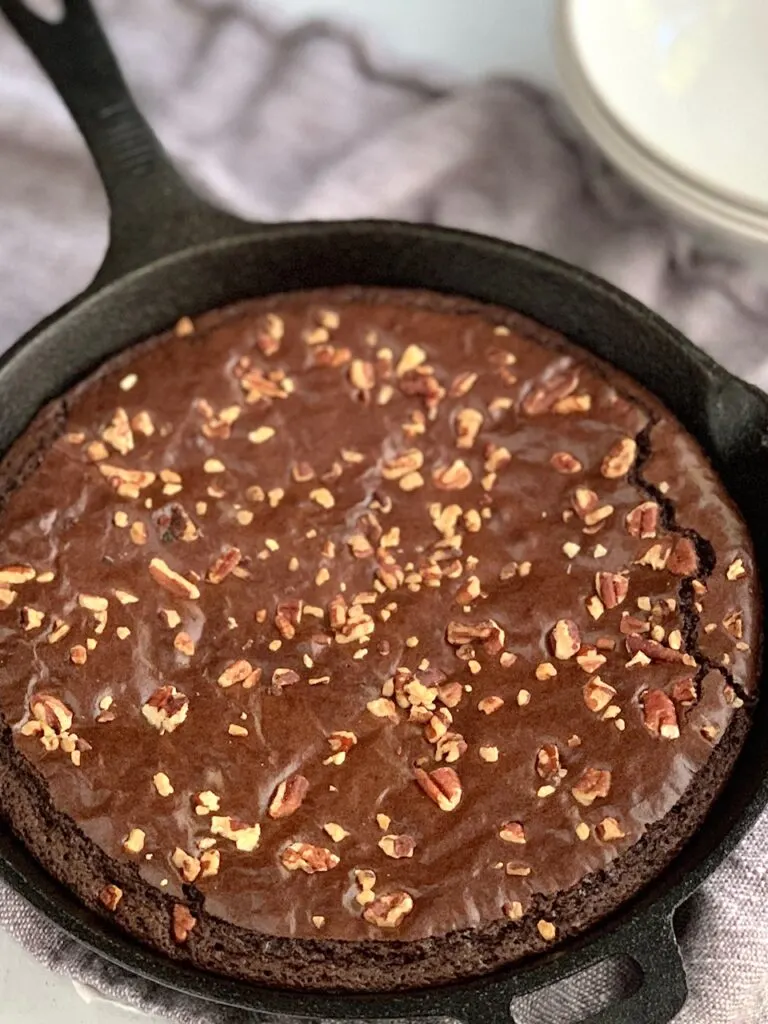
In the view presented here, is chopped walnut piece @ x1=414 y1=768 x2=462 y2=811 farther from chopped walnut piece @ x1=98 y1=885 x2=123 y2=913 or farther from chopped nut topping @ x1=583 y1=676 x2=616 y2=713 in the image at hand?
chopped walnut piece @ x1=98 y1=885 x2=123 y2=913

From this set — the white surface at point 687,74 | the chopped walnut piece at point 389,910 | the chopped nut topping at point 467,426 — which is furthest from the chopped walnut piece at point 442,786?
the white surface at point 687,74

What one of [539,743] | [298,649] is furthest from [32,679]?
[539,743]

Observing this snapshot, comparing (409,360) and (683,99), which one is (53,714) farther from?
(683,99)

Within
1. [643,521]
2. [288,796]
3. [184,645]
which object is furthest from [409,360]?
[288,796]

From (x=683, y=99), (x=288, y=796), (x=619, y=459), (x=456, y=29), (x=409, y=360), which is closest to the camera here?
(x=288, y=796)

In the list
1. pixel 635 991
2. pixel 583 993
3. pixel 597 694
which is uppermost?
pixel 597 694

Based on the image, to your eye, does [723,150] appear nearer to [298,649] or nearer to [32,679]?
[298,649]

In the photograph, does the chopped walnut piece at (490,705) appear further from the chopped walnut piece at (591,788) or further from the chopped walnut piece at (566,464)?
the chopped walnut piece at (566,464)
